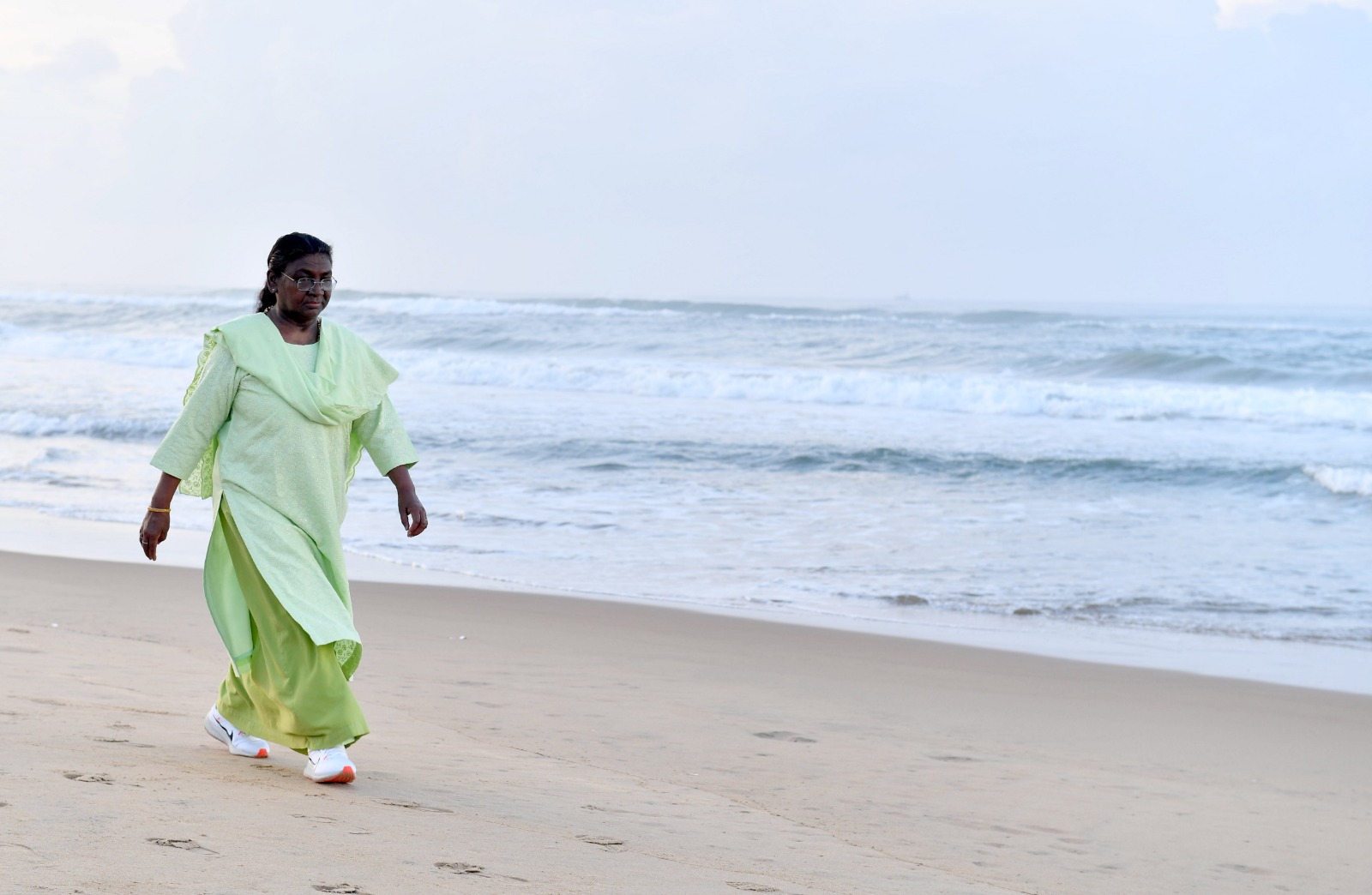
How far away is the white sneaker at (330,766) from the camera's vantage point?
3.16 m

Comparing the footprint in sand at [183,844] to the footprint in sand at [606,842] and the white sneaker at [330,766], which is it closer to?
the white sneaker at [330,766]

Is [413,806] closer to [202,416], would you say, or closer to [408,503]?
[408,503]

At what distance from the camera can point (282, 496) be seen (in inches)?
129

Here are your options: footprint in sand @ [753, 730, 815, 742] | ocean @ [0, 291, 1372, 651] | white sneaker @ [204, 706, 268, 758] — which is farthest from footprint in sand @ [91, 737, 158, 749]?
ocean @ [0, 291, 1372, 651]

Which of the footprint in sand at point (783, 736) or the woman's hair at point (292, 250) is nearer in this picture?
the woman's hair at point (292, 250)

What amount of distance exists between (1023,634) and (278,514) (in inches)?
188

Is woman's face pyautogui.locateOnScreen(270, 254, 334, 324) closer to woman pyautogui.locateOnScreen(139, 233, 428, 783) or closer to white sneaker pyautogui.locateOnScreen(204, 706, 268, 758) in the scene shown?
woman pyautogui.locateOnScreen(139, 233, 428, 783)

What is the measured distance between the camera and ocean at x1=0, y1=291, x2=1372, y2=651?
809 cm

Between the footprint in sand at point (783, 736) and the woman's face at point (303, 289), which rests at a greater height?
the woman's face at point (303, 289)

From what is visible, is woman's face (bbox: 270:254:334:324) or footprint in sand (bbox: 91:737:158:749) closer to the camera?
woman's face (bbox: 270:254:334:324)

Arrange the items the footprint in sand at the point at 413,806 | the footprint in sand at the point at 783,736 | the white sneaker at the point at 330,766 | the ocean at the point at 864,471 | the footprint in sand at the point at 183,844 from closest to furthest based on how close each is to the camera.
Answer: the footprint in sand at the point at 183,844 < the footprint in sand at the point at 413,806 < the white sneaker at the point at 330,766 < the footprint in sand at the point at 783,736 < the ocean at the point at 864,471

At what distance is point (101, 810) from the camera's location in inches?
102

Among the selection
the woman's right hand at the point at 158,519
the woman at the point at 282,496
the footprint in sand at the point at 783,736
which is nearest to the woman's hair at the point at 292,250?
the woman at the point at 282,496

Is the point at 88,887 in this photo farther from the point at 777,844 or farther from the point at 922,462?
the point at 922,462
